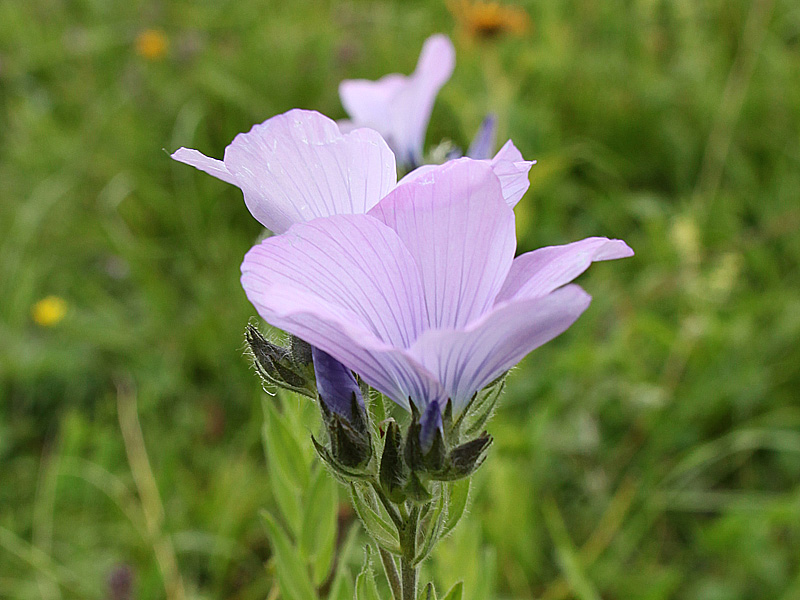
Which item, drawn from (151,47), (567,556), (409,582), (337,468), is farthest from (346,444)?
(151,47)

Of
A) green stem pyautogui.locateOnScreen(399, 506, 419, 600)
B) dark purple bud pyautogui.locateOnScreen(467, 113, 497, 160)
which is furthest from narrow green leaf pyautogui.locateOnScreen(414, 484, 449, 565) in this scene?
dark purple bud pyautogui.locateOnScreen(467, 113, 497, 160)

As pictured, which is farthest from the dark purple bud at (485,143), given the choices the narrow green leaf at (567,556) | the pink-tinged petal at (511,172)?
the narrow green leaf at (567,556)

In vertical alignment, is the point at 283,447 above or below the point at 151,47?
below

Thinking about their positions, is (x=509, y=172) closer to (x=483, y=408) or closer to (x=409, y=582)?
(x=483, y=408)

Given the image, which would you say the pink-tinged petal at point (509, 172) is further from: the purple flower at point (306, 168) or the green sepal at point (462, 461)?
the green sepal at point (462, 461)

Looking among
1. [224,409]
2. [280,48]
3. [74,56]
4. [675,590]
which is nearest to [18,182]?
Result: [74,56]

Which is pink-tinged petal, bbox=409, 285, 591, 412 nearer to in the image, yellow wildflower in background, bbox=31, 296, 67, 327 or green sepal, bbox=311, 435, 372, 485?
green sepal, bbox=311, 435, 372, 485
